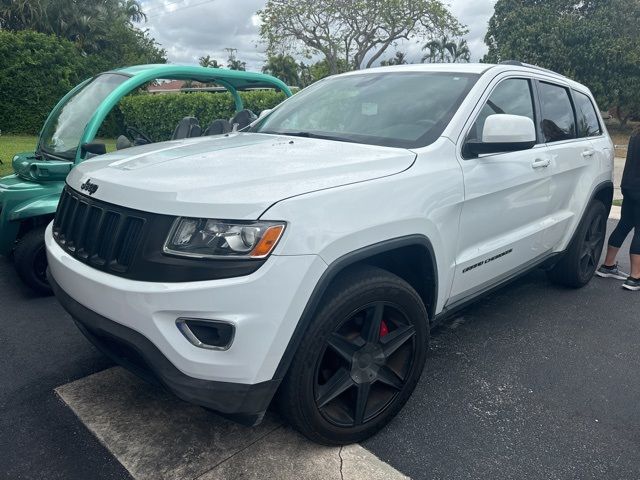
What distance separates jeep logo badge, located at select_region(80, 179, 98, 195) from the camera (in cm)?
229

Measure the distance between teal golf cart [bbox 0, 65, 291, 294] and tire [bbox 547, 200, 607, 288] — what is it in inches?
123

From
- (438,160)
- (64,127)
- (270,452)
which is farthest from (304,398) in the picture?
(64,127)

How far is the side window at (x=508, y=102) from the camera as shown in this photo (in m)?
2.97

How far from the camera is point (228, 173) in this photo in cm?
219

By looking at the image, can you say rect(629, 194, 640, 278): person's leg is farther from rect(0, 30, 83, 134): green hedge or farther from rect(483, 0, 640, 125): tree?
rect(483, 0, 640, 125): tree

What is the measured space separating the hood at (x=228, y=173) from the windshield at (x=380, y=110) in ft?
0.73

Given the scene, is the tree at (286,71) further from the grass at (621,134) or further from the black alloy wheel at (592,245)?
the black alloy wheel at (592,245)

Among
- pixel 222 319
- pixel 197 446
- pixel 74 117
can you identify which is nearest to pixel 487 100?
pixel 222 319

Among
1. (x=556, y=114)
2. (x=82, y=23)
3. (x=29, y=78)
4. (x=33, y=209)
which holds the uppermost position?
(x=556, y=114)

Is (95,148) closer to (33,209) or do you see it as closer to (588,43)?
(33,209)

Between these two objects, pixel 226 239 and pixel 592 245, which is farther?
pixel 592 245

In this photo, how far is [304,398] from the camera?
2141 mm

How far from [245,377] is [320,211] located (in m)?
0.69

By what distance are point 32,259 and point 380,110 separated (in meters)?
2.86
